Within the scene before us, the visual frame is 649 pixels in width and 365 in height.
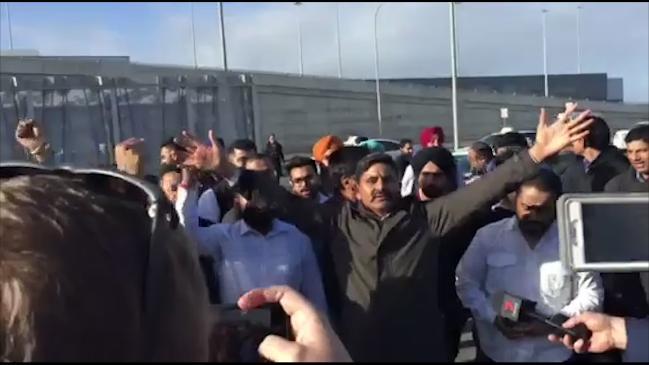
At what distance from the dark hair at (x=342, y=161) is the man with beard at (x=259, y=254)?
4.95ft

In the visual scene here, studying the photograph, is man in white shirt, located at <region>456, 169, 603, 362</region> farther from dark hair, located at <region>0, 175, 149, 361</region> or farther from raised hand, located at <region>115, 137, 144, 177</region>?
dark hair, located at <region>0, 175, 149, 361</region>

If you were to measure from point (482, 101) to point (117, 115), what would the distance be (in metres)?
41.0

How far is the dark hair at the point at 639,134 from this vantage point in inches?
222

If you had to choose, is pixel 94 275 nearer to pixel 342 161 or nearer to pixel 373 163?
pixel 373 163

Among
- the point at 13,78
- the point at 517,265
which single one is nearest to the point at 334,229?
the point at 517,265

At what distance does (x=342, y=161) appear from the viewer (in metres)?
6.93

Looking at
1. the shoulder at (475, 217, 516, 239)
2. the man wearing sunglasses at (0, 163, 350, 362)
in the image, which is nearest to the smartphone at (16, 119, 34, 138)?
the shoulder at (475, 217, 516, 239)

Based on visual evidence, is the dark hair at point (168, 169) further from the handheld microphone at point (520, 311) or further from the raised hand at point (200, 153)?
the handheld microphone at point (520, 311)

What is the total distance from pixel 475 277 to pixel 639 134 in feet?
5.26

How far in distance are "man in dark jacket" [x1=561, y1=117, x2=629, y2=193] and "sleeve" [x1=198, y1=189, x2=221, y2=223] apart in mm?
2227

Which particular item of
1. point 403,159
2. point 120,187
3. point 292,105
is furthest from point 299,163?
point 292,105

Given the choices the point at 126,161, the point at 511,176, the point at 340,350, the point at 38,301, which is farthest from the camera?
the point at 126,161

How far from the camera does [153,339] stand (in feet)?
3.33

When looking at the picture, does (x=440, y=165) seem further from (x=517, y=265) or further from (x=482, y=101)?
(x=482, y=101)
